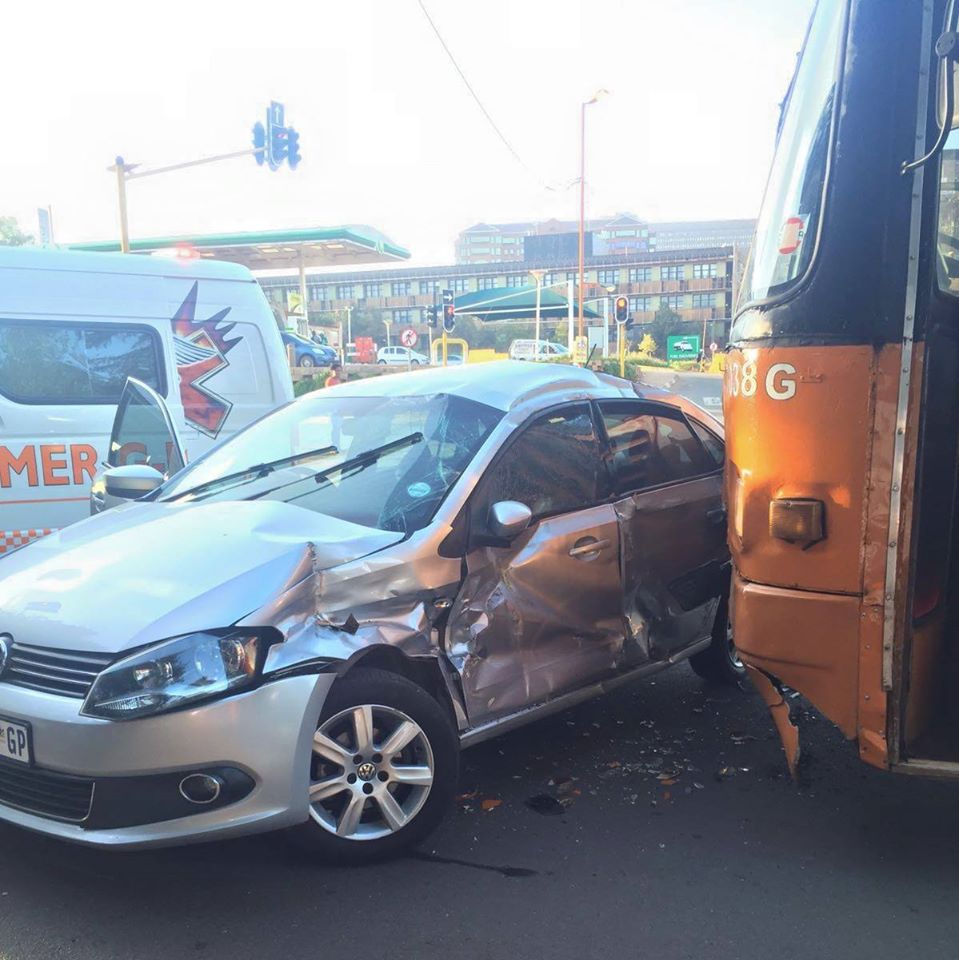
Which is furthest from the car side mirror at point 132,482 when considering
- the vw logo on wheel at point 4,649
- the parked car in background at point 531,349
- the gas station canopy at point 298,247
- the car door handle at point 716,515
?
the parked car in background at point 531,349

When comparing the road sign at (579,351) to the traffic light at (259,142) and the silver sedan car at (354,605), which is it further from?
the silver sedan car at (354,605)

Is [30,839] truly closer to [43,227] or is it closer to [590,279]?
[43,227]

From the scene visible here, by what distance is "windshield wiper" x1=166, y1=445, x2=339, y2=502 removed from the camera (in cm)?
408

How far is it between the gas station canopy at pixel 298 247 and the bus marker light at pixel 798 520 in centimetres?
2901

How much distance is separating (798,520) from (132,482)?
3171 millimetres

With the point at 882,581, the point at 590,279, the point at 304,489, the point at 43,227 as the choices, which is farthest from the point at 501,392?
the point at 590,279

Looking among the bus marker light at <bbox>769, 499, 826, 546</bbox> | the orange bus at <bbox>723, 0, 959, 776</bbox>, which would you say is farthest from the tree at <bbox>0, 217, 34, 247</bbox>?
the bus marker light at <bbox>769, 499, 826, 546</bbox>

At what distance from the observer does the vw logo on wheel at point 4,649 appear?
2.94 m

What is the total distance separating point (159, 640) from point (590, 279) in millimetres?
84348

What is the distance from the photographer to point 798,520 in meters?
3.05

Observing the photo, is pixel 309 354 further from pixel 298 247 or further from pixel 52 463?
pixel 52 463

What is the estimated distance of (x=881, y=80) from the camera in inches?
114

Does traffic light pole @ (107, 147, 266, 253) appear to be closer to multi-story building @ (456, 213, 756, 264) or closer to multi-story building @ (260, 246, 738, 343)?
multi-story building @ (260, 246, 738, 343)

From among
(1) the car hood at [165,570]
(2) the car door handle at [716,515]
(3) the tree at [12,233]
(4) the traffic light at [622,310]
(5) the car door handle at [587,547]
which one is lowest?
(2) the car door handle at [716,515]
